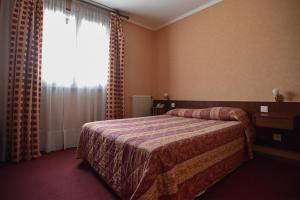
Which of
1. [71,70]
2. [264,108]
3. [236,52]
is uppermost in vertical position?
[236,52]

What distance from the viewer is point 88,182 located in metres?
1.73

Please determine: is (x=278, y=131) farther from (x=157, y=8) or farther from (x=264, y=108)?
(x=157, y=8)

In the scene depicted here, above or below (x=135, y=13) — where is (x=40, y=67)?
below

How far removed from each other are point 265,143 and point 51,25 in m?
3.99

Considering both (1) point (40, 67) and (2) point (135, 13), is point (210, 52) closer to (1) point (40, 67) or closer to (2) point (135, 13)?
(2) point (135, 13)

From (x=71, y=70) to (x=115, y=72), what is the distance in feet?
2.88

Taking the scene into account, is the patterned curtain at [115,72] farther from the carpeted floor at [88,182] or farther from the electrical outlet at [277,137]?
the electrical outlet at [277,137]

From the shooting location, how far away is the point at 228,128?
1.88m

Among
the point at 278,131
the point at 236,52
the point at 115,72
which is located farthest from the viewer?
the point at 115,72

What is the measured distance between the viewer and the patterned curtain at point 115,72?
3.29 m

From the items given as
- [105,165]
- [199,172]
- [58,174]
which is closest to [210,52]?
[199,172]

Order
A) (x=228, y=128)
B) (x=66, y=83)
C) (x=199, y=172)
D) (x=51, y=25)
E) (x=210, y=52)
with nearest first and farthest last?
(x=199, y=172), (x=228, y=128), (x=51, y=25), (x=66, y=83), (x=210, y=52)

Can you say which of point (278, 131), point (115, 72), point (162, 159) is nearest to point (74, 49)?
point (115, 72)

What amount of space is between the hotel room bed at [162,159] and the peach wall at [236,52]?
0.91m
